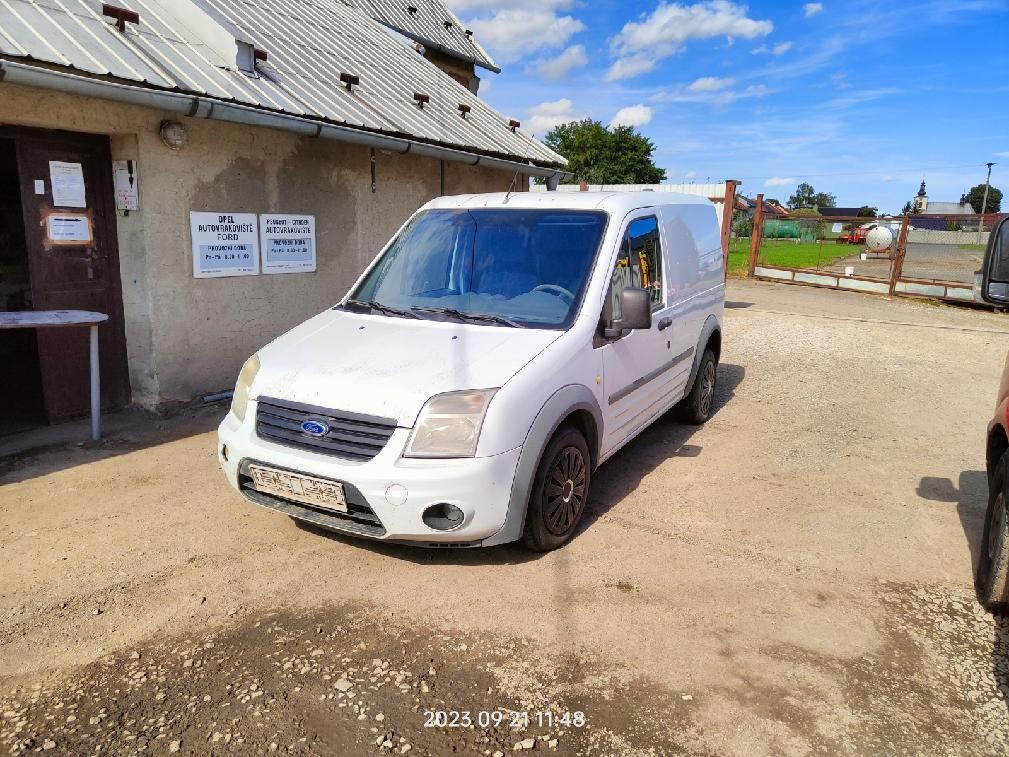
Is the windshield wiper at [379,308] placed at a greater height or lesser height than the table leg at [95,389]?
greater

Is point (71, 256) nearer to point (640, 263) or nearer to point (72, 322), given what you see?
point (72, 322)

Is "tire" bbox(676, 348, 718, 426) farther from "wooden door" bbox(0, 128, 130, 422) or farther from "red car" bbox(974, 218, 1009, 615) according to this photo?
"wooden door" bbox(0, 128, 130, 422)

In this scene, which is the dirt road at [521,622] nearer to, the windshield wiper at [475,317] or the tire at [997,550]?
the tire at [997,550]

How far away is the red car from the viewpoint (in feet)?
9.34

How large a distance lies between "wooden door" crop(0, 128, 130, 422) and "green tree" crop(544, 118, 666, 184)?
158ft

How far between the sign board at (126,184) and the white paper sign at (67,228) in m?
0.34

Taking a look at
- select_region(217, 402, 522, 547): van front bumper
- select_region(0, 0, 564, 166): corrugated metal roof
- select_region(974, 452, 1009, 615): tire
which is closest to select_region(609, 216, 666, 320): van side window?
select_region(217, 402, 522, 547): van front bumper

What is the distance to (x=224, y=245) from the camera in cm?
652

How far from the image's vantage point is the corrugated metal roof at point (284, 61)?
5309mm

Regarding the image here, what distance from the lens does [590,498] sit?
4.56m

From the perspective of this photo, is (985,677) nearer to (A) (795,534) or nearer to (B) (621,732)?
(A) (795,534)

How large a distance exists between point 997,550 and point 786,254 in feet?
98.4

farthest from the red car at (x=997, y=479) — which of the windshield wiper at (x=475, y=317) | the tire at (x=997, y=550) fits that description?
the windshield wiper at (x=475, y=317)

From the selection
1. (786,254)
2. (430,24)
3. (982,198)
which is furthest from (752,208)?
(982,198)
